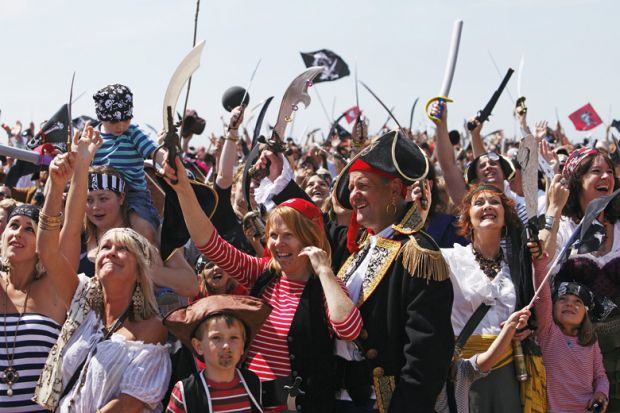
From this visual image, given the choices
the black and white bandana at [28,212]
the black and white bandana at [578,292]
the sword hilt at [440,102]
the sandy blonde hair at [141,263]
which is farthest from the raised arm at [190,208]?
the sword hilt at [440,102]

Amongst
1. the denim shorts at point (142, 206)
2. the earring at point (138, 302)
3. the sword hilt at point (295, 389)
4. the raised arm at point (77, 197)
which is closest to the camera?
the sword hilt at point (295, 389)

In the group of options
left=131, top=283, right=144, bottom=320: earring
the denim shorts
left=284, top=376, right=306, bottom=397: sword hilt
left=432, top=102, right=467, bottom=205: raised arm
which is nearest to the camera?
left=284, top=376, right=306, bottom=397: sword hilt

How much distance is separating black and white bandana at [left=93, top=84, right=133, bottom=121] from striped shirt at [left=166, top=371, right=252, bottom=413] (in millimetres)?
2599

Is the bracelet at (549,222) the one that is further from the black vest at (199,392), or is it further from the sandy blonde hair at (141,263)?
the sandy blonde hair at (141,263)

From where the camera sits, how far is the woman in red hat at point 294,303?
145 inches

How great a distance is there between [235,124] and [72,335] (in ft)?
7.73

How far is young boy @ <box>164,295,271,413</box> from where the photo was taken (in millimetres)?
3596

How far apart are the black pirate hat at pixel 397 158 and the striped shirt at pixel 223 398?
1149mm

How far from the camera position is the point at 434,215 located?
5672mm

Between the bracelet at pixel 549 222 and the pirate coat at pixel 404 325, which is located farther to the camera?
the bracelet at pixel 549 222

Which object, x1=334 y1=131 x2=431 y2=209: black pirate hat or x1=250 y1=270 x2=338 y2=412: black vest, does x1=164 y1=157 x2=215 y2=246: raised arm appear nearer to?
x1=250 y1=270 x2=338 y2=412: black vest

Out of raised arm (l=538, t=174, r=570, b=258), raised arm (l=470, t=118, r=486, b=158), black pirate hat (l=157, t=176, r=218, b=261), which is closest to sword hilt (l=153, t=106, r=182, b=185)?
black pirate hat (l=157, t=176, r=218, b=261)

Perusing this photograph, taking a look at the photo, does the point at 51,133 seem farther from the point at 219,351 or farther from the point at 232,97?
the point at 219,351

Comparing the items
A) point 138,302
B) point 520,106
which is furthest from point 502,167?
point 138,302
